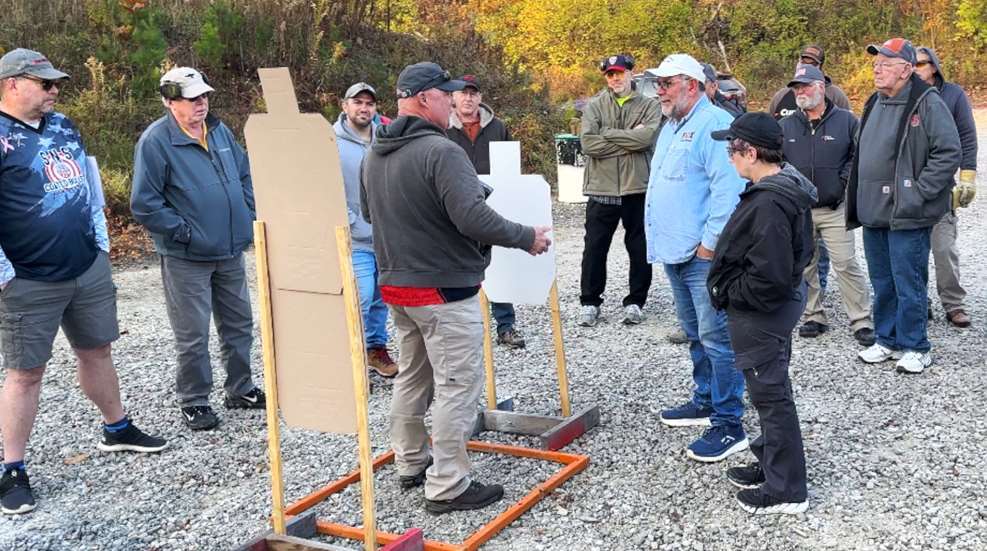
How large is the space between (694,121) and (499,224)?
4.76 feet

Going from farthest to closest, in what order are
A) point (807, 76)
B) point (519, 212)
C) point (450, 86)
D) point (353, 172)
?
point (807, 76), point (353, 172), point (519, 212), point (450, 86)

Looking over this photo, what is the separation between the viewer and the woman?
3.92m

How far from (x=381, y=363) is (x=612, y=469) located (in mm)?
2223

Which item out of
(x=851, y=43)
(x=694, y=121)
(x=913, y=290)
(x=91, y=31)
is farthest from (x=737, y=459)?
(x=851, y=43)

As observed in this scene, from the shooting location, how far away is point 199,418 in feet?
18.3

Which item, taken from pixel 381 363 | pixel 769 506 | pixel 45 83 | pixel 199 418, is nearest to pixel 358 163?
pixel 381 363

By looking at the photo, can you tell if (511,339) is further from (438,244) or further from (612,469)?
(438,244)

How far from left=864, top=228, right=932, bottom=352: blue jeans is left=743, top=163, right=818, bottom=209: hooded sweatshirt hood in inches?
90.6

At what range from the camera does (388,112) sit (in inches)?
611

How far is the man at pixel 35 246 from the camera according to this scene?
4.46 m

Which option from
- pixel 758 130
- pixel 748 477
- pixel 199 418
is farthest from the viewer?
pixel 199 418

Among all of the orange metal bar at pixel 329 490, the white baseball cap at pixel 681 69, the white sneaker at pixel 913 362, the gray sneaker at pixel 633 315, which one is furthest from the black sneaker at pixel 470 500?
the gray sneaker at pixel 633 315

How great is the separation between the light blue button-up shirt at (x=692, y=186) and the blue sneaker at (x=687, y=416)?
94 centimetres

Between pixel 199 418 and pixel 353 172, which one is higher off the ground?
pixel 353 172
